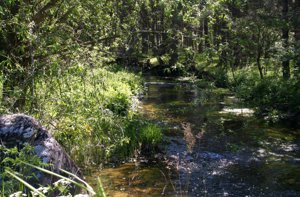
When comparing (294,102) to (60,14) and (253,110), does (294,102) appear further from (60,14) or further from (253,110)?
(60,14)

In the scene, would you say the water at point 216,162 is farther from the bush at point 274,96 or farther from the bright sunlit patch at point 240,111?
the bush at point 274,96

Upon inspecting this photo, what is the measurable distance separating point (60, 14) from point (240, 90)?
31.6 feet

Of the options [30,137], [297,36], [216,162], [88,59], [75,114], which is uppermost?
[297,36]

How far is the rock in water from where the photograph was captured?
196 inches

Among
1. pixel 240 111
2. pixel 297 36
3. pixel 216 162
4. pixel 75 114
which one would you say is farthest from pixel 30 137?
pixel 297 36

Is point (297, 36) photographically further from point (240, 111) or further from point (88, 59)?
point (88, 59)

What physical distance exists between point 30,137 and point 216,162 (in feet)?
18.9

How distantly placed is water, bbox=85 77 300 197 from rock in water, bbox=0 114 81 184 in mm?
1465

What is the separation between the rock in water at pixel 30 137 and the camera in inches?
196

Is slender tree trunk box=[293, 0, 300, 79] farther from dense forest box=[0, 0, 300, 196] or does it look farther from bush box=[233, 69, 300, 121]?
bush box=[233, 69, 300, 121]

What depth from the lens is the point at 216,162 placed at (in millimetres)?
9617

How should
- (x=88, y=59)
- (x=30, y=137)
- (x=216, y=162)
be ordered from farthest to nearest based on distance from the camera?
(x=216, y=162) < (x=88, y=59) < (x=30, y=137)

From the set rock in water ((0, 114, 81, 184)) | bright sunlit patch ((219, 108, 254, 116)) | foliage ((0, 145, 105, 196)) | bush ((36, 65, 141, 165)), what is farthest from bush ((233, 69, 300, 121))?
foliage ((0, 145, 105, 196))

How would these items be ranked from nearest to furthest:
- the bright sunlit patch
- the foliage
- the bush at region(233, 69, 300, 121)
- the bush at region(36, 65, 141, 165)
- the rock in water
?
1. the foliage
2. the rock in water
3. the bush at region(36, 65, 141, 165)
4. the bush at region(233, 69, 300, 121)
5. the bright sunlit patch
